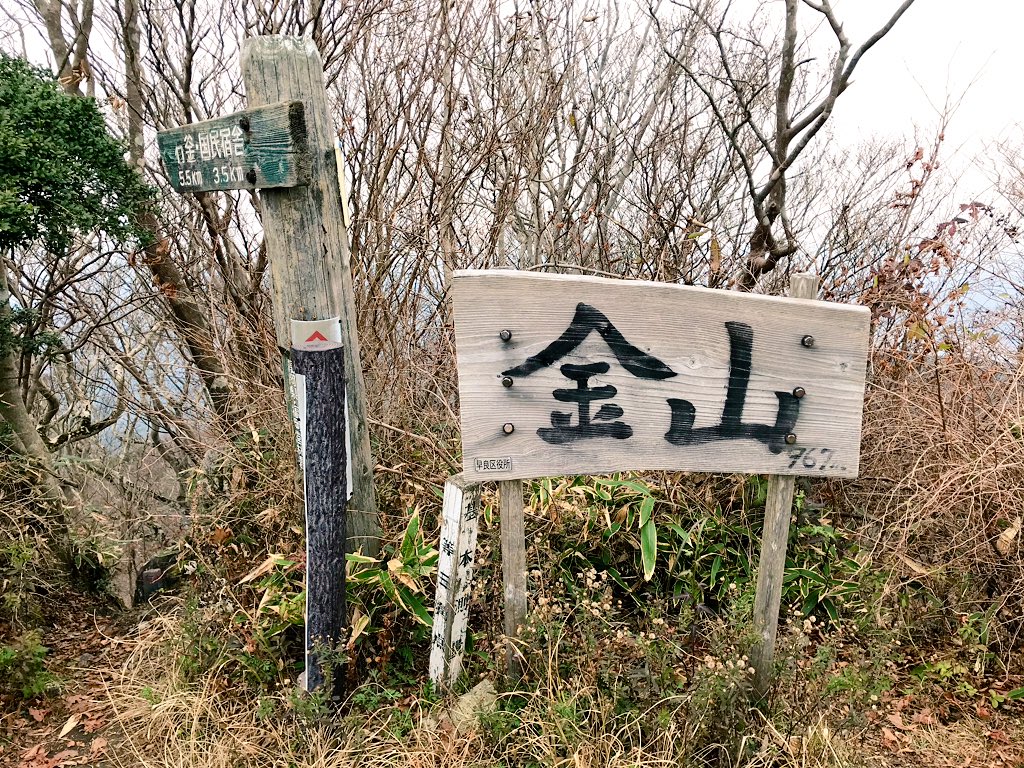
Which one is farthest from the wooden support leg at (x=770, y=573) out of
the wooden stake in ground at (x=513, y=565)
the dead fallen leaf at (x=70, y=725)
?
the dead fallen leaf at (x=70, y=725)

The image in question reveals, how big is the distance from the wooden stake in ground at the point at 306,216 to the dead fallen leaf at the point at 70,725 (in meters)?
1.72

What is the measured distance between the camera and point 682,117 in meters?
6.68

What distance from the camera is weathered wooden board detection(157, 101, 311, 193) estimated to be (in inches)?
89.8

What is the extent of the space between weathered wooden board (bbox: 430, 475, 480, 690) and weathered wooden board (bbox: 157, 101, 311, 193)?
122 centimetres

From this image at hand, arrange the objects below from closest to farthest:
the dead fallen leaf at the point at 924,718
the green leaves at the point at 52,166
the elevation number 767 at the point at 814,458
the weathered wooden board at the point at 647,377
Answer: the weathered wooden board at the point at 647,377 → the elevation number 767 at the point at 814,458 → the dead fallen leaf at the point at 924,718 → the green leaves at the point at 52,166

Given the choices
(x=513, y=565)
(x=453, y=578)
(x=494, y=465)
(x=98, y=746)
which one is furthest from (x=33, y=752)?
(x=494, y=465)

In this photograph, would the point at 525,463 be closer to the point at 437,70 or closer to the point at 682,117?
the point at 437,70

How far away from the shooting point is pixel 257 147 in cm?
231

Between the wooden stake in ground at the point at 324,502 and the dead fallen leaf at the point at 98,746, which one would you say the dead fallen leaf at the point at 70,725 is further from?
the wooden stake in ground at the point at 324,502

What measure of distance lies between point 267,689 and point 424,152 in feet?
10.7

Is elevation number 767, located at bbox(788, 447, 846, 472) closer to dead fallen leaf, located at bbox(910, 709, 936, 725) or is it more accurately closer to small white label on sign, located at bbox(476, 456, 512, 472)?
small white label on sign, located at bbox(476, 456, 512, 472)

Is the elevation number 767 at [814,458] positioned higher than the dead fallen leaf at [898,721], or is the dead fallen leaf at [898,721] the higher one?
the elevation number 767 at [814,458]

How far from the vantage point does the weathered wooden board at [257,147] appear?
7.48 feet

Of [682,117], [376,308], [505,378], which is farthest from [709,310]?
[682,117]
